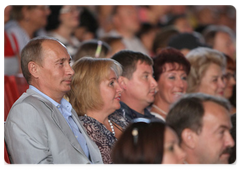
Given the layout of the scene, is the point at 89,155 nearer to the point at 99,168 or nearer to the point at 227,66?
the point at 99,168

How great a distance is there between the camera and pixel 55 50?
6.25 ft

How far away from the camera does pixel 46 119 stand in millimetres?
1743

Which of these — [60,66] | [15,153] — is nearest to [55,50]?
[60,66]

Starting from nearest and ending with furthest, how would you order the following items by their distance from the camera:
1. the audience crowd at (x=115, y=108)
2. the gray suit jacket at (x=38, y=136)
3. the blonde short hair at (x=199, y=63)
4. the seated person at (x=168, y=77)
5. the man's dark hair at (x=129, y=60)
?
the audience crowd at (x=115, y=108), the gray suit jacket at (x=38, y=136), the man's dark hair at (x=129, y=60), the seated person at (x=168, y=77), the blonde short hair at (x=199, y=63)

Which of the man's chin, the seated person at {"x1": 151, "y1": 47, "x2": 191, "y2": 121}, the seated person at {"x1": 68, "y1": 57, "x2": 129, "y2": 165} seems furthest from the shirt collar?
the seated person at {"x1": 151, "y1": 47, "x2": 191, "y2": 121}

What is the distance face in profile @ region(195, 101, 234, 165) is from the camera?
1.82 meters

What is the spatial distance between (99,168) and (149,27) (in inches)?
142

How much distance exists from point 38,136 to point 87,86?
0.46m

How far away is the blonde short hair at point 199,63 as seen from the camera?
3080mm

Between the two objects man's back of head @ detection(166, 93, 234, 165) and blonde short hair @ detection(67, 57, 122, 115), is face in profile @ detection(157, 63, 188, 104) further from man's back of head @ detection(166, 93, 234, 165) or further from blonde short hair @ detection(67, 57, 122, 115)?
man's back of head @ detection(166, 93, 234, 165)

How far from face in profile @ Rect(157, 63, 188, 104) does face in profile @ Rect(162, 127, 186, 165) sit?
1286mm

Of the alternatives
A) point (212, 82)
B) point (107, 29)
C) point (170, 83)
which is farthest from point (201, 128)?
point (107, 29)

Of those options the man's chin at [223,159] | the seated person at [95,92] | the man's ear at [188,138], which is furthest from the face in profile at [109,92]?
the man's chin at [223,159]

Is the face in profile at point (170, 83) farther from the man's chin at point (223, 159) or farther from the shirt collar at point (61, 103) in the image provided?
the shirt collar at point (61, 103)
